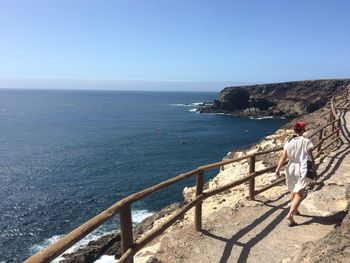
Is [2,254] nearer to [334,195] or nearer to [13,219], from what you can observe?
[13,219]

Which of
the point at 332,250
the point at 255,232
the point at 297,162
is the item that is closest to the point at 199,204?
the point at 255,232

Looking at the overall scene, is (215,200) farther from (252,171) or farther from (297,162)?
(297,162)

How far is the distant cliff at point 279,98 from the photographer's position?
96.1 meters

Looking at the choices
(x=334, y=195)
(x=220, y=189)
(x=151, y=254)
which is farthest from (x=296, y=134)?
(x=151, y=254)

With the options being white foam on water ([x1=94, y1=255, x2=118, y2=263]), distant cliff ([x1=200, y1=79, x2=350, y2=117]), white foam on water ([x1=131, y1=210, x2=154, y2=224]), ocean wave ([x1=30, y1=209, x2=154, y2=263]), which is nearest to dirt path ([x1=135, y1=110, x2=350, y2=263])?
white foam on water ([x1=94, y1=255, x2=118, y2=263])

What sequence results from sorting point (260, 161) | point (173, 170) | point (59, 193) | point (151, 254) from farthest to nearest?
1. point (173, 170)
2. point (59, 193)
3. point (260, 161)
4. point (151, 254)

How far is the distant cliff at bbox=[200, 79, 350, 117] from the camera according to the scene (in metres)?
96.1

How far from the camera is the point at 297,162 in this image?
26.5 feet

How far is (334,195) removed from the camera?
1007cm

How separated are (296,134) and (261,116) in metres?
91.9

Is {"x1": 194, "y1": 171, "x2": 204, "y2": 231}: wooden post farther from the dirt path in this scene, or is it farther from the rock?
the rock

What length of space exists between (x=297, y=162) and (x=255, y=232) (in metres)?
1.77

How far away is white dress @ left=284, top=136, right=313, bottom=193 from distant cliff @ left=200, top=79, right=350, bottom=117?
89659 mm

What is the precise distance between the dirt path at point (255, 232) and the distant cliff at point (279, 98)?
8817 cm
